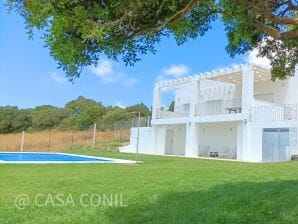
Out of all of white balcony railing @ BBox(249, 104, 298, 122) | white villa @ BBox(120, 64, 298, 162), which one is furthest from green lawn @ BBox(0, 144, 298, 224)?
white balcony railing @ BBox(249, 104, 298, 122)

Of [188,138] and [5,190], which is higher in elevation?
[188,138]

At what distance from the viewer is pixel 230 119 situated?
90.5ft

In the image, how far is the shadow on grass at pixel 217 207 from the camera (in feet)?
20.4

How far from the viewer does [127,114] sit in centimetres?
5328

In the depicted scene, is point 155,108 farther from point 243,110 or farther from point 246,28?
point 246,28

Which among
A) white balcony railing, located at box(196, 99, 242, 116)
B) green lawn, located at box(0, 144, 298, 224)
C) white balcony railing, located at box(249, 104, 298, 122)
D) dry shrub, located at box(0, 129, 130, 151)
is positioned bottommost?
green lawn, located at box(0, 144, 298, 224)

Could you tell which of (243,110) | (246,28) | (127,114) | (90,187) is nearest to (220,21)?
→ (246,28)

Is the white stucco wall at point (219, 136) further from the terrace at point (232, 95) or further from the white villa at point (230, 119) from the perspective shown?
the terrace at point (232, 95)

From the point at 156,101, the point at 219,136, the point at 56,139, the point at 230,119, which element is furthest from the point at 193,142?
the point at 56,139

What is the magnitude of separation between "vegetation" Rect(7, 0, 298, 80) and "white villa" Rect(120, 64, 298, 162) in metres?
16.9

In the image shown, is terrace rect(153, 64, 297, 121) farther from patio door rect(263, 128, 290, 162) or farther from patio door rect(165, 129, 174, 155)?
patio door rect(165, 129, 174, 155)

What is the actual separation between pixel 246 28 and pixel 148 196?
400cm

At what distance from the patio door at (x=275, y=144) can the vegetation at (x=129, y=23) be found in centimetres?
1848

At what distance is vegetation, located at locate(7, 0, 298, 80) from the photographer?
→ 11.6 feet
